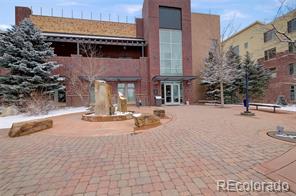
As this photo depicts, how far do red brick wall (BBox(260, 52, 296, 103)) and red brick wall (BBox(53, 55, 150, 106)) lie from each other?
17.5 metres

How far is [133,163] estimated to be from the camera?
4.18 m

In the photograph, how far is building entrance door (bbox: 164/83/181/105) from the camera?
78.4ft

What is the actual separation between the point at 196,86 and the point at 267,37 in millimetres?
13738

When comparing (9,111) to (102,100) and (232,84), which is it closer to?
(102,100)

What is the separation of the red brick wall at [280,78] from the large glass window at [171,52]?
534 inches

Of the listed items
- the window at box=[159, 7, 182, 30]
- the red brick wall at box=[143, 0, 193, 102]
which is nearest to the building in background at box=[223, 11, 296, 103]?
the window at box=[159, 7, 182, 30]

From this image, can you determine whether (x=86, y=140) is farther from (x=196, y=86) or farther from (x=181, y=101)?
(x=196, y=86)

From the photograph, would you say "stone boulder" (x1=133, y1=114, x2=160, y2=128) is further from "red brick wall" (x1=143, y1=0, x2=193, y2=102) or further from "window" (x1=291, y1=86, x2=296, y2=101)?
"window" (x1=291, y1=86, x2=296, y2=101)

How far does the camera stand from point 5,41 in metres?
16.9

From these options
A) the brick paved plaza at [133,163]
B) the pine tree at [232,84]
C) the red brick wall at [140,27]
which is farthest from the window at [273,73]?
the brick paved plaza at [133,163]

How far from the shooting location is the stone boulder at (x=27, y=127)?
732cm

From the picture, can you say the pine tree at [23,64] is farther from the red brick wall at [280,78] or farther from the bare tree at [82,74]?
the red brick wall at [280,78]

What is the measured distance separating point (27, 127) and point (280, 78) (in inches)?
1188

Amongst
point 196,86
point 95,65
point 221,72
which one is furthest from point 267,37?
point 95,65
